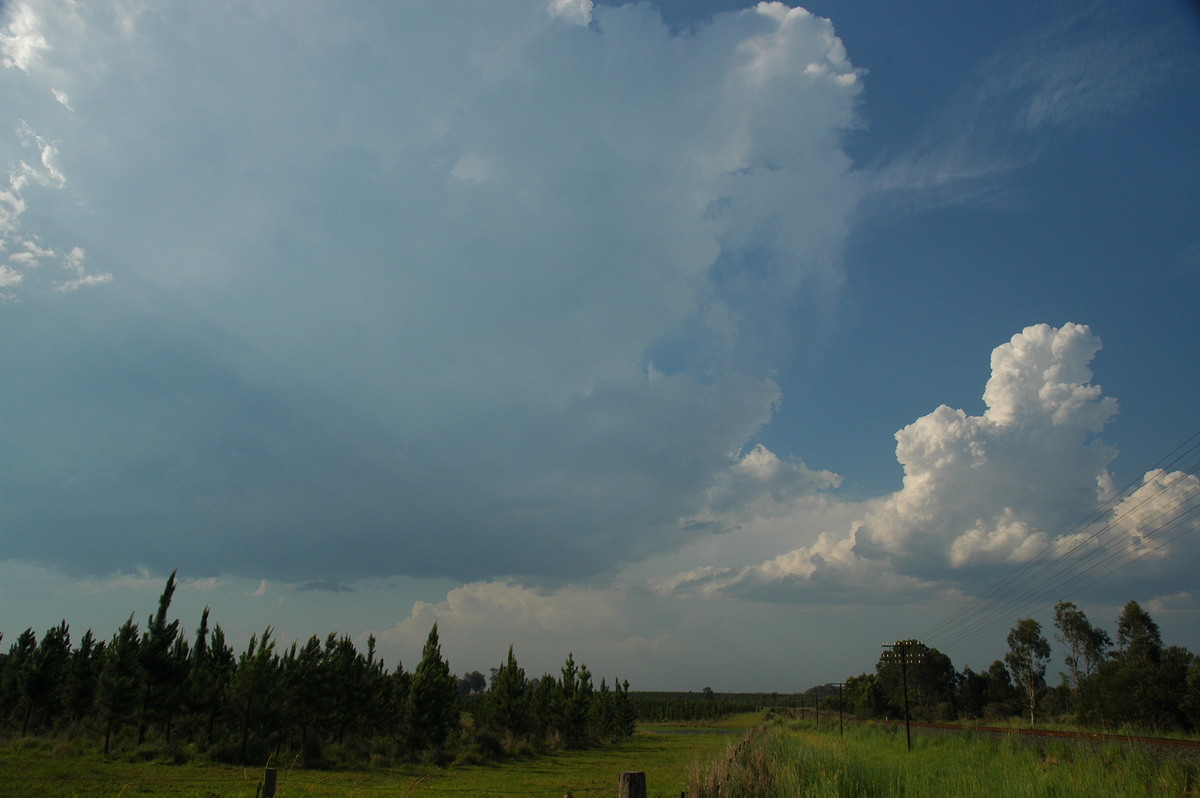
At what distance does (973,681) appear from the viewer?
104500 millimetres

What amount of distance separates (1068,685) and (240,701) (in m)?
87.0

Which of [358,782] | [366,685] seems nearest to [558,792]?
[358,782]

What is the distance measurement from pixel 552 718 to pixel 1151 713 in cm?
4307

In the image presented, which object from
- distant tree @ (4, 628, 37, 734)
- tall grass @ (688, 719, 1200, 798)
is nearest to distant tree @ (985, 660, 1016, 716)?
tall grass @ (688, 719, 1200, 798)

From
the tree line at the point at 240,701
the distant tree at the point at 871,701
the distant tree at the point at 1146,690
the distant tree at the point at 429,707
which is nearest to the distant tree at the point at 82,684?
the tree line at the point at 240,701

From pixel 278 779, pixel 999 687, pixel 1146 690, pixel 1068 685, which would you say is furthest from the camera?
pixel 999 687

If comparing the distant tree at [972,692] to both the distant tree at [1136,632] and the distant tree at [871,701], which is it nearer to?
the distant tree at [871,701]

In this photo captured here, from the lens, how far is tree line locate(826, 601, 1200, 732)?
140ft

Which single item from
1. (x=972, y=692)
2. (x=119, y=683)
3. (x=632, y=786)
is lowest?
(x=972, y=692)

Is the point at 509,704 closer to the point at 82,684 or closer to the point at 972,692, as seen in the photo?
the point at 82,684

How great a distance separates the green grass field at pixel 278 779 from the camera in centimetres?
1859

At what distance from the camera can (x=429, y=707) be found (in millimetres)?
38719

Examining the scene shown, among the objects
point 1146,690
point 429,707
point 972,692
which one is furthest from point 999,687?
point 429,707

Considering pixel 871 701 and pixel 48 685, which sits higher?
pixel 48 685
